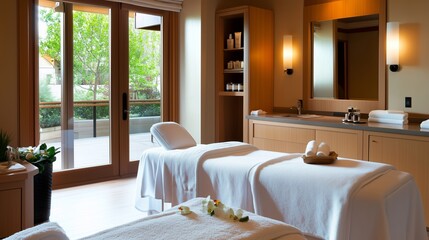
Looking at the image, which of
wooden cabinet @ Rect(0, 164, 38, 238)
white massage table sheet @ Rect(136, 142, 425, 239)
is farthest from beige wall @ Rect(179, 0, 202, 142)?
wooden cabinet @ Rect(0, 164, 38, 238)

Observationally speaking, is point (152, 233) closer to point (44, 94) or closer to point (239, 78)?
point (44, 94)

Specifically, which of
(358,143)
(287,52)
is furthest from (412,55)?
(287,52)

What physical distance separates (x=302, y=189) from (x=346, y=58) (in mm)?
2350

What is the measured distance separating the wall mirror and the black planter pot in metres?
2.88

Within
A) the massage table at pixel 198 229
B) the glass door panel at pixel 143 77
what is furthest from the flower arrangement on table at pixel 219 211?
the glass door panel at pixel 143 77

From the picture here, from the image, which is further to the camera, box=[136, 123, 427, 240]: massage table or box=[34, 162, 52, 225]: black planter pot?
box=[34, 162, 52, 225]: black planter pot

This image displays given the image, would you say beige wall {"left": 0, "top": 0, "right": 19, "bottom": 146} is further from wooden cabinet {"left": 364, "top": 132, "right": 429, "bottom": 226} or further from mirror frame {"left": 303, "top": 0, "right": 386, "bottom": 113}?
wooden cabinet {"left": 364, "top": 132, "right": 429, "bottom": 226}

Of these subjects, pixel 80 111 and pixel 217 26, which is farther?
pixel 217 26

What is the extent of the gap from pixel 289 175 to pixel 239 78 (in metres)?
2.96

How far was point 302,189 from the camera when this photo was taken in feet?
7.60

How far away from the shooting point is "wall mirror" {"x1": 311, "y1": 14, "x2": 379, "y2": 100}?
4.02 m

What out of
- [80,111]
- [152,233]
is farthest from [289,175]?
[80,111]

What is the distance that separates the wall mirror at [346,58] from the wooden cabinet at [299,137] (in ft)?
2.12

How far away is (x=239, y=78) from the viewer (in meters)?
5.24
